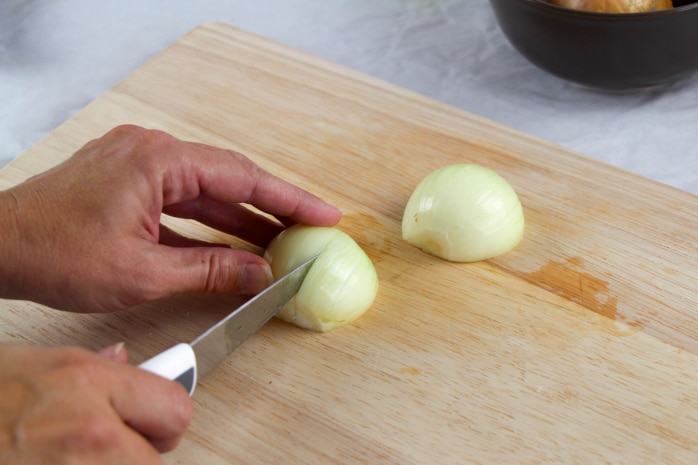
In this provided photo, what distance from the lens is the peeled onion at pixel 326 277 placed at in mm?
1438

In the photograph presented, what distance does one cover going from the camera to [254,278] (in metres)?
1.43

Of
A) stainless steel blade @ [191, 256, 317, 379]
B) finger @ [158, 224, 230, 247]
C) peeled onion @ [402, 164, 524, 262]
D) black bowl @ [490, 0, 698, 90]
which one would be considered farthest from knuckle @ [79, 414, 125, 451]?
black bowl @ [490, 0, 698, 90]

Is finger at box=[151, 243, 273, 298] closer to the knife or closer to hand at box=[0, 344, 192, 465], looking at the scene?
the knife

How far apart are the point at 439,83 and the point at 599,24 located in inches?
23.5

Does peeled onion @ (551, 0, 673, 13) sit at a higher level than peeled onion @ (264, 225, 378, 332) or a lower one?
higher

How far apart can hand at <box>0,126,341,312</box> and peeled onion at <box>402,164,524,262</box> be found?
27 centimetres

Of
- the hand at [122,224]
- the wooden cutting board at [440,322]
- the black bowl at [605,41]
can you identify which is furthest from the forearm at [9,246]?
the black bowl at [605,41]

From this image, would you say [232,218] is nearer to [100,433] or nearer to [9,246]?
[9,246]


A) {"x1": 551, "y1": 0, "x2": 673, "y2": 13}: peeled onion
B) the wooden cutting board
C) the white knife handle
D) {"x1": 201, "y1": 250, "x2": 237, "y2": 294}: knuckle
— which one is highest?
{"x1": 551, "y1": 0, "x2": 673, "y2": 13}: peeled onion

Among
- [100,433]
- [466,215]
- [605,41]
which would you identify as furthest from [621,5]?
[100,433]

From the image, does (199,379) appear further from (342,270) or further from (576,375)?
(576,375)

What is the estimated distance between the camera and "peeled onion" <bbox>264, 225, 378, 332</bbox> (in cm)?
144

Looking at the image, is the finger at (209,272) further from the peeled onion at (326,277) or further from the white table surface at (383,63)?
the white table surface at (383,63)

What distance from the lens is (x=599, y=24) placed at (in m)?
1.73
